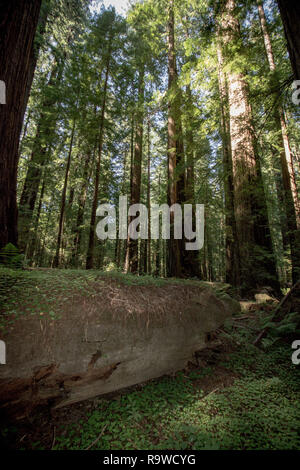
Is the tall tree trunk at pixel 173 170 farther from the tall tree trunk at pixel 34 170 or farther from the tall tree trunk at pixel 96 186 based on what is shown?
the tall tree trunk at pixel 34 170

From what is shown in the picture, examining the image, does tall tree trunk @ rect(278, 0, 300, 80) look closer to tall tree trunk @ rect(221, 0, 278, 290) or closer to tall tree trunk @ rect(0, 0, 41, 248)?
tall tree trunk @ rect(221, 0, 278, 290)

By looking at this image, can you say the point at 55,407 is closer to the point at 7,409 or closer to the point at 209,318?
the point at 7,409

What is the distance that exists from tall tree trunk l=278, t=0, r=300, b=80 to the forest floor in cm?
431

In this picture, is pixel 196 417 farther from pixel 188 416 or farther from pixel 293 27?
pixel 293 27

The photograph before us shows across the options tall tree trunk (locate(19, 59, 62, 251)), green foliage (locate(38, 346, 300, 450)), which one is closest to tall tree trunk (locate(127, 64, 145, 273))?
tall tree trunk (locate(19, 59, 62, 251))

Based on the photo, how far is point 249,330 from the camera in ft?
13.0

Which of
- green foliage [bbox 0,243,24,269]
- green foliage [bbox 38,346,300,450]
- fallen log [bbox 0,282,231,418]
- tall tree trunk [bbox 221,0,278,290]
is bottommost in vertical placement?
green foliage [bbox 38,346,300,450]

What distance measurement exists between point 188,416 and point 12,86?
5.61 m

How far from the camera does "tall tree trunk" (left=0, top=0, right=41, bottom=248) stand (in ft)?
10.5

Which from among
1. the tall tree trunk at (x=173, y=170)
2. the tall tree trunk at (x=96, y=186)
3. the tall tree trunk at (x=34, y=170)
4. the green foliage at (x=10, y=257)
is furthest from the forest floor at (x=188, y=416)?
the tall tree trunk at (x=34, y=170)

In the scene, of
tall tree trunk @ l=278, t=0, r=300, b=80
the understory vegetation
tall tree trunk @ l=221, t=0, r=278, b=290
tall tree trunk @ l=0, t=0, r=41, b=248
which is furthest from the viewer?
tall tree trunk @ l=221, t=0, r=278, b=290

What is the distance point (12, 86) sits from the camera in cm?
332

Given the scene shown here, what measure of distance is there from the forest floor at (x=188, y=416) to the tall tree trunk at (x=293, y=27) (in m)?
4.31

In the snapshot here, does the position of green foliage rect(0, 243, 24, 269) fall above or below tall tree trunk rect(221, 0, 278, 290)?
below
